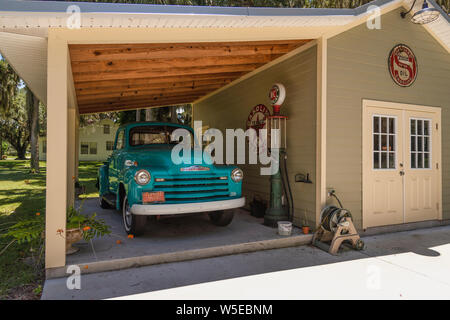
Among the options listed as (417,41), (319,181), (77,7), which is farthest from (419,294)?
(417,41)

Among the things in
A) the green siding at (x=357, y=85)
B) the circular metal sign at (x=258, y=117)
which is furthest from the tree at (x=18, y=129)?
the green siding at (x=357, y=85)

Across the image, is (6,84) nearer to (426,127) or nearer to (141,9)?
(141,9)

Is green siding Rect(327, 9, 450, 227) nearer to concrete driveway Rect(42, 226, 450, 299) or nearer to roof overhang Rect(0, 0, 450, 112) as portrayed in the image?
roof overhang Rect(0, 0, 450, 112)

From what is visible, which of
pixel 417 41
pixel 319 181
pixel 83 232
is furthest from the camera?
pixel 417 41

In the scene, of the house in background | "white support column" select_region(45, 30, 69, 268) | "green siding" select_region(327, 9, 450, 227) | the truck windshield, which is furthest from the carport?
the house in background

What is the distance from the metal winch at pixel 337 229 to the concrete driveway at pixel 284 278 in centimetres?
13

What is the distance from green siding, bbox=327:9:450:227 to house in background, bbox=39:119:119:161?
29476 mm

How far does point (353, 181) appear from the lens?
15.5ft

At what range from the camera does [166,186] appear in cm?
390

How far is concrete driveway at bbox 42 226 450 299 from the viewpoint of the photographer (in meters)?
2.76

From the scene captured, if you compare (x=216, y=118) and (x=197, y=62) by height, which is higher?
(x=197, y=62)

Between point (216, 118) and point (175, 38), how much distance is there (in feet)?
13.9

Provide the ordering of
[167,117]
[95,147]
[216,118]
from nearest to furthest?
[216,118] < [167,117] < [95,147]

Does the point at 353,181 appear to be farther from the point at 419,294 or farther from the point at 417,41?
the point at 417,41
